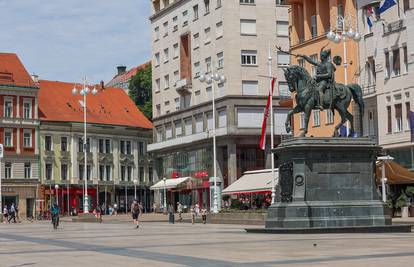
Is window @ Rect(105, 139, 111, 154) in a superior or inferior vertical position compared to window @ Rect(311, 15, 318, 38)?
inferior

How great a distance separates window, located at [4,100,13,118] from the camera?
316ft

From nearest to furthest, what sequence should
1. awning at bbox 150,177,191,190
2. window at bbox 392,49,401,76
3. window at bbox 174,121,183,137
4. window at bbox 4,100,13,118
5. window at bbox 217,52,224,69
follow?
window at bbox 392,49,401,76 < window at bbox 217,52,224,69 < awning at bbox 150,177,191,190 < window at bbox 174,121,183,137 < window at bbox 4,100,13,118

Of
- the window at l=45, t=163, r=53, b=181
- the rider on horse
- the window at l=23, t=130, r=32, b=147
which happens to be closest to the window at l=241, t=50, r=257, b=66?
the window at l=23, t=130, r=32, b=147

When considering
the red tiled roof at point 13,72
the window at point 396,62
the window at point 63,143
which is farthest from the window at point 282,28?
the window at point 63,143

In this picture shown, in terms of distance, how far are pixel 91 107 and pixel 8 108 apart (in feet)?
51.8

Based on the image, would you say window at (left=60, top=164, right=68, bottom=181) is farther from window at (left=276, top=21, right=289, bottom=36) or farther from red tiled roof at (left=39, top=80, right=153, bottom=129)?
window at (left=276, top=21, right=289, bottom=36)

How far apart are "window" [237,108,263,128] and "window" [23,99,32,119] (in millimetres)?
29794

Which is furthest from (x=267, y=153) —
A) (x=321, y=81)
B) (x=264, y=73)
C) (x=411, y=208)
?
(x=321, y=81)

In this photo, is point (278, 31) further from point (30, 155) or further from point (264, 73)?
point (30, 155)

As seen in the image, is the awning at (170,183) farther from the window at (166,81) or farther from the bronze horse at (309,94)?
the bronze horse at (309,94)

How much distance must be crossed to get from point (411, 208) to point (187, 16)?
44.0 meters

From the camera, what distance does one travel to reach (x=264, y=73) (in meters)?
82.6

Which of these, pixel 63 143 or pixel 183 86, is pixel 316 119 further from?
pixel 63 143

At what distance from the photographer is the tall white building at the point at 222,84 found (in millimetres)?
81400
